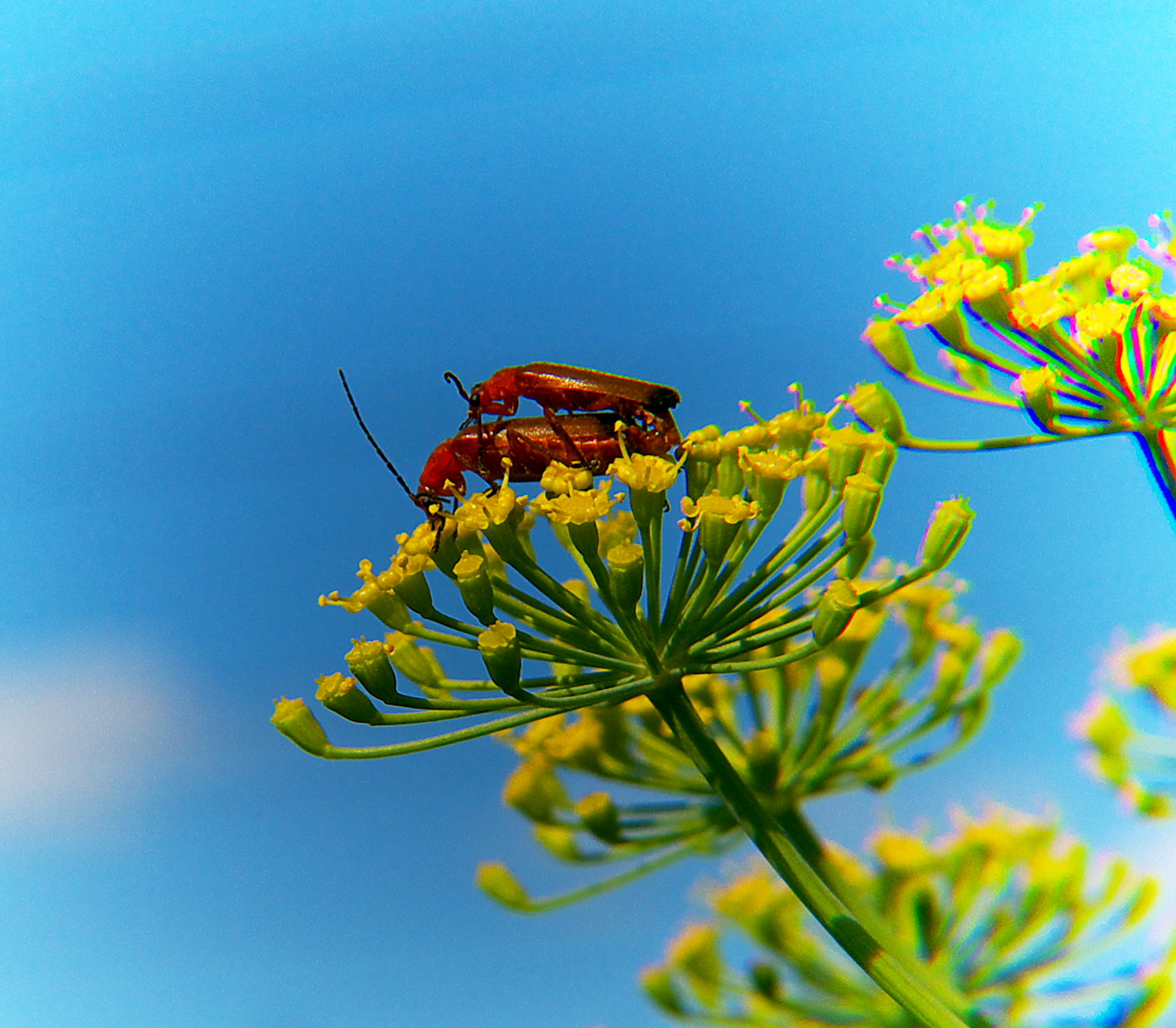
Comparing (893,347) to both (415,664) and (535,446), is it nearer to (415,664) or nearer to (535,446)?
(535,446)

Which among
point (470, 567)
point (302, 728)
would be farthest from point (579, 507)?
point (302, 728)

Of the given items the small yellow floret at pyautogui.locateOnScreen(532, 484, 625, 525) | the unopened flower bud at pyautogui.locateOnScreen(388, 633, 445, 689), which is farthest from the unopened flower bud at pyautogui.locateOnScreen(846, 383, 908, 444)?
the unopened flower bud at pyautogui.locateOnScreen(388, 633, 445, 689)

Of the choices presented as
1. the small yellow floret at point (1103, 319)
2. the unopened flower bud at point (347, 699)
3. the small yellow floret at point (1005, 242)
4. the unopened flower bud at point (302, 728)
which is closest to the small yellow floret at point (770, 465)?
the small yellow floret at point (1103, 319)

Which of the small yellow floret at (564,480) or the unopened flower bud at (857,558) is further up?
the small yellow floret at (564,480)

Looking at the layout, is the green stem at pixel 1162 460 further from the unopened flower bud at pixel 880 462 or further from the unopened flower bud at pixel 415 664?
the unopened flower bud at pixel 415 664

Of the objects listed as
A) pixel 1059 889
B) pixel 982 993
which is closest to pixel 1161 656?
pixel 1059 889

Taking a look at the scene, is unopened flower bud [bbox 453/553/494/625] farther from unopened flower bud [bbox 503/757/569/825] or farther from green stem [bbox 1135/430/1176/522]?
green stem [bbox 1135/430/1176/522]
